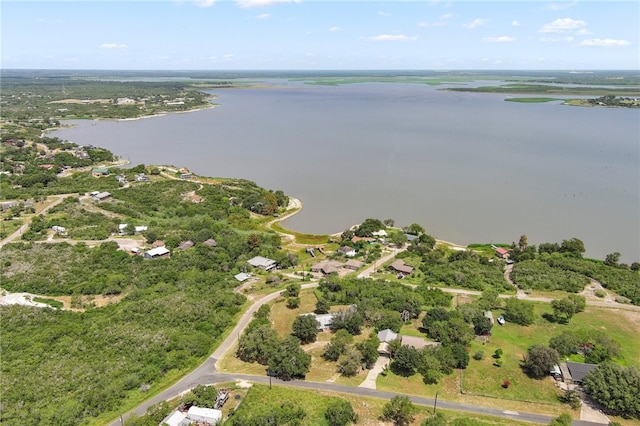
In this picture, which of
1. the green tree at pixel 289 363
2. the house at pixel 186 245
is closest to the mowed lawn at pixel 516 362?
the green tree at pixel 289 363

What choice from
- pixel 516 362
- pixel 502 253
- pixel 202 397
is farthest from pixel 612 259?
pixel 202 397

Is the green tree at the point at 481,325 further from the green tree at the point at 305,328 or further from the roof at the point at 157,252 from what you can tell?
the roof at the point at 157,252

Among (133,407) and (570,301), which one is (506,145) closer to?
(570,301)

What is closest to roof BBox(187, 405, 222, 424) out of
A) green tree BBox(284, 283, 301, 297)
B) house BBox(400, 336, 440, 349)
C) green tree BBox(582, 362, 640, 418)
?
house BBox(400, 336, 440, 349)

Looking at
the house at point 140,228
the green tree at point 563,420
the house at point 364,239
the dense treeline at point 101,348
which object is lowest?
the dense treeline at point 101,348

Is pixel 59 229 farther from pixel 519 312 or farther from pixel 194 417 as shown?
pixel 519 312

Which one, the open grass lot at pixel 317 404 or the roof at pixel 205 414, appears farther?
the open grass lot at pixel 317 404

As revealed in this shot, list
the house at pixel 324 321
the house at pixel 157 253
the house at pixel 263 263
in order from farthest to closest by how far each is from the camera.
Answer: the house at pixel 157 253
the house at pixel 263 263
the house at pixel 324 321
